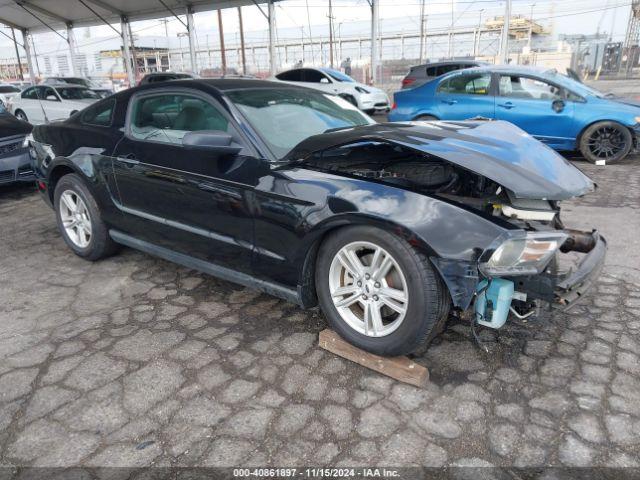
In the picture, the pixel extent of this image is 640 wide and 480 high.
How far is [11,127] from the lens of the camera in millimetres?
6766

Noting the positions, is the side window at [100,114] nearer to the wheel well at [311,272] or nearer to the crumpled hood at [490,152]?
the crumpled hood at [490,152]

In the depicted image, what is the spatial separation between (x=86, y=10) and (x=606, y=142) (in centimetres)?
1816

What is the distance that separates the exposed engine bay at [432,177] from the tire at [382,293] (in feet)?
1.17

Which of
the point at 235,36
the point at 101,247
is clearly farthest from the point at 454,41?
the point at 101,247

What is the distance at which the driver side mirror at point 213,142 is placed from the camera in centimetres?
289

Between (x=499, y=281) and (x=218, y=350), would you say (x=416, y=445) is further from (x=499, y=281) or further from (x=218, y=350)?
(x=218, y=350)

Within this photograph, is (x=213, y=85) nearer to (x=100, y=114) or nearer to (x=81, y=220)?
(x=100, y=114)

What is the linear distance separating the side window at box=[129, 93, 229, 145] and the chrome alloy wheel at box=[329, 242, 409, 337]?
1.19 m

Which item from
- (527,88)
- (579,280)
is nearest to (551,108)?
(527,88)

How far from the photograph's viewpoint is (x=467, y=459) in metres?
2.03

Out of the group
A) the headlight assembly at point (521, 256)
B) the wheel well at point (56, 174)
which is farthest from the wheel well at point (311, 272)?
the wheel well at point (56, 174)

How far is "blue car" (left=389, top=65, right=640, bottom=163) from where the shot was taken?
24.4 feet

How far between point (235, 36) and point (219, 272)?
164 feet

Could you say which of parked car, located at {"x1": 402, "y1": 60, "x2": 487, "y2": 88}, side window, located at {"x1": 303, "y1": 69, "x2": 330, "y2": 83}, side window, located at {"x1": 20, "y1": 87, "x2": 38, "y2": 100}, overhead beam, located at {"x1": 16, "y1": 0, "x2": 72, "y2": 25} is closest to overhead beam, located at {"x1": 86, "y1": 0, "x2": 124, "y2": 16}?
overhead beam, located at {"x1": 16, "y1": 0, "x2": 72, "y2": 25}
